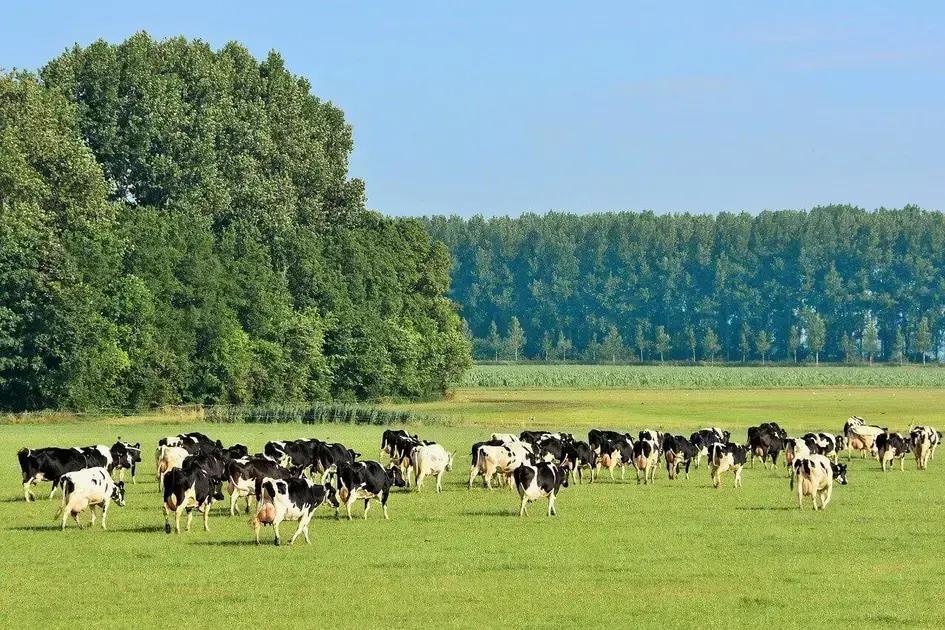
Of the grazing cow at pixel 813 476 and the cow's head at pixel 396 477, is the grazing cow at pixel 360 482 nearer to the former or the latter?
the cow's head at pixel 396 477

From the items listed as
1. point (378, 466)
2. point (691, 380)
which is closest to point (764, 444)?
point (378, 466)

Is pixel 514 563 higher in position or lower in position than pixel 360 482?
lower

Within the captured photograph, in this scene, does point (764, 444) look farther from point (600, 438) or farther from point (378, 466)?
point (378, 466)

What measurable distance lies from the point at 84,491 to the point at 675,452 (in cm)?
1977

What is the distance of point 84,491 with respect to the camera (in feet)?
103

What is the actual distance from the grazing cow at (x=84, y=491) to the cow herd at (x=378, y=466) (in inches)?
0.9

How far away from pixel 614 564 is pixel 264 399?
70052mm

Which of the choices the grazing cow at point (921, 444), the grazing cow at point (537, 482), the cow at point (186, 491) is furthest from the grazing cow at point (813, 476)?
the grazing cow at point (921, 444)

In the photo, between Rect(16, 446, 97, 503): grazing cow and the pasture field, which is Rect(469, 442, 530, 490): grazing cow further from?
Rect(16, 446, 97, 503): grazing cow

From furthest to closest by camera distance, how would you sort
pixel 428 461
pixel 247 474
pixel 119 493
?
1. pixel 428 461
2. pixel 119 493
3. pixel 247 474

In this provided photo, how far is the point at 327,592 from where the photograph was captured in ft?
79.2

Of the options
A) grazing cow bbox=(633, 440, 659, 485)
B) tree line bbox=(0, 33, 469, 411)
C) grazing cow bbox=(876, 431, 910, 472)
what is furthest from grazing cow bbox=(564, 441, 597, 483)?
tree line bbox=(0, 33, 469, 411)

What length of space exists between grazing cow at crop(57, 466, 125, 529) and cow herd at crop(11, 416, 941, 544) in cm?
2

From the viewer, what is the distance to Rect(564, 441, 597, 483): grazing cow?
44000 millimetres
